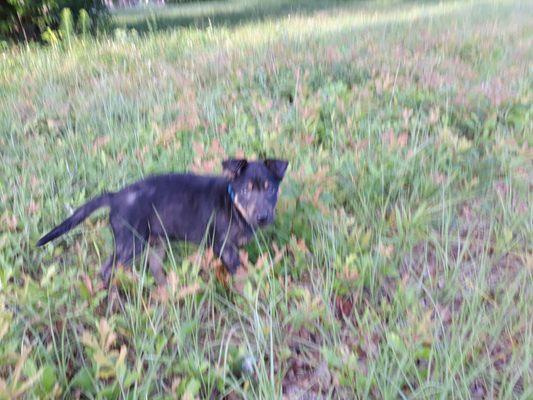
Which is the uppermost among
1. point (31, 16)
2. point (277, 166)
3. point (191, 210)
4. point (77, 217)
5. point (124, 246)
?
point (31, 16)

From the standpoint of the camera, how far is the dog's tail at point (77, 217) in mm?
2809

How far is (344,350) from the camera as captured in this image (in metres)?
2.36

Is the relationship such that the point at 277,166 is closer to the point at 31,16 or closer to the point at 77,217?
the point at 77,217

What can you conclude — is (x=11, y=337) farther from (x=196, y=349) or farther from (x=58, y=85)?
(x=58, y=85)

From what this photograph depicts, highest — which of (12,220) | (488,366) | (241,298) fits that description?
(12,220)

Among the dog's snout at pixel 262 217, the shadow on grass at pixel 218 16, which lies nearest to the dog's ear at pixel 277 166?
the dog's snout at pixel 262 217

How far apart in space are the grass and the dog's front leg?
0.10 metres

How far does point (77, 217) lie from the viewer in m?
2.93

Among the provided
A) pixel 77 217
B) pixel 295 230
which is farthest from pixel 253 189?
pixel 77 217

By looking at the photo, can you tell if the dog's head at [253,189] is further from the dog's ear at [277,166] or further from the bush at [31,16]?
the bush at [31,16]

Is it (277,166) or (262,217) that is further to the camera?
(277,166)

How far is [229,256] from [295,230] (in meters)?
0.60

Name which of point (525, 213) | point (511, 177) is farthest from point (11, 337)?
point (511, 177)

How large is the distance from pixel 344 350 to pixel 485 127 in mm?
3476
